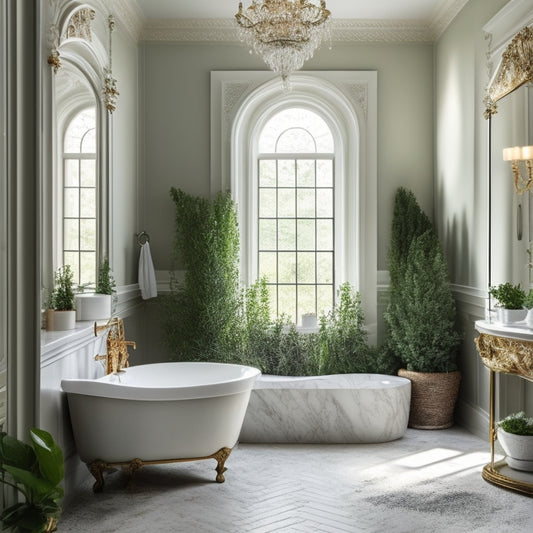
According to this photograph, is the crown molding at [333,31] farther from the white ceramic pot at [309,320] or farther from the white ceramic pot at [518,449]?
the white ceramic pot at [518,449]

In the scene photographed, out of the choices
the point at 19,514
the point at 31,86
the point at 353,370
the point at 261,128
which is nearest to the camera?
the point at 19,514

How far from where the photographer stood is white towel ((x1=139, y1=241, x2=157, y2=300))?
5293 millimetres

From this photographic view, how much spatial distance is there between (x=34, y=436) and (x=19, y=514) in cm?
22

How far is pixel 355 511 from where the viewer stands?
3.42m

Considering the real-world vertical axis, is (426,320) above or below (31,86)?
below

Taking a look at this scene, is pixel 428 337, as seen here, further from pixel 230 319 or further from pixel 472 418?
pixel 230 319

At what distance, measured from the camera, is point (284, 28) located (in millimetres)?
4059

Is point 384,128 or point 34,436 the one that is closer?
point 34,436

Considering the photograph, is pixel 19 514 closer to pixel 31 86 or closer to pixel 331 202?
pixel 31 86

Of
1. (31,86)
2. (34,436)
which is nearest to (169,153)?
(31,86)

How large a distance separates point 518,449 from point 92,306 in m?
2.57

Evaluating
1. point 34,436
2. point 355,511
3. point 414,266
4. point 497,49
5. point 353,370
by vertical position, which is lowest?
point 355,511

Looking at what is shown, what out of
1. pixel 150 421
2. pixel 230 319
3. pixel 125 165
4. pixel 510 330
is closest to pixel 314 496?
pixel 150 421

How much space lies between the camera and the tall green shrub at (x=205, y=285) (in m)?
5.21
